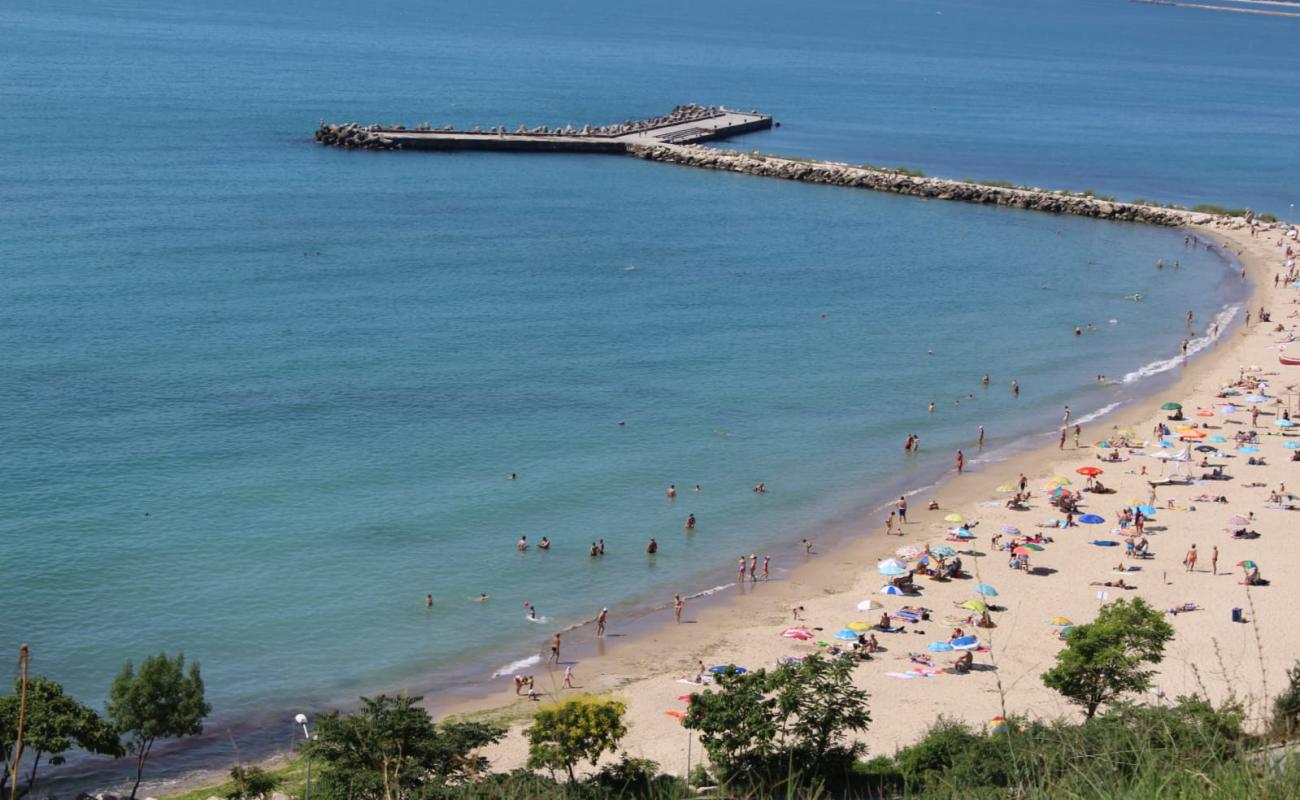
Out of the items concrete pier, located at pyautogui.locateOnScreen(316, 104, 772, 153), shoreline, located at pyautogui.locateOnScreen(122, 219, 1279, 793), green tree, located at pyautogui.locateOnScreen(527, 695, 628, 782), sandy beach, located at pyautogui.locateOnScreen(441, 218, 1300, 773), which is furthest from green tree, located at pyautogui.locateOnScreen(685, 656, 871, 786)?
concrete pier, located at pyautogui.locateOnScreen(316, 104, 772, 153)

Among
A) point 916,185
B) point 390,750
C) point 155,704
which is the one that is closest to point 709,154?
point 916,185

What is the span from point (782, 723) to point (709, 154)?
8698 centimetres

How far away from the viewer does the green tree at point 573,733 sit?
21.6 m

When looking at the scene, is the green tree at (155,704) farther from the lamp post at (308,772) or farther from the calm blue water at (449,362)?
the calm blue water at (449,362)

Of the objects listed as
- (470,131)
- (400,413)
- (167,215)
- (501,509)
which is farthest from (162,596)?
(470,131)

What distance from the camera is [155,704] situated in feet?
79.5

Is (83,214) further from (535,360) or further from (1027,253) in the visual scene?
(1027,253)

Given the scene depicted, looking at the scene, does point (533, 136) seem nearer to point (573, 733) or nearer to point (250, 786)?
Result: point (250, 786)

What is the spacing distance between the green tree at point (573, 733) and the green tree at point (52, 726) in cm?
760

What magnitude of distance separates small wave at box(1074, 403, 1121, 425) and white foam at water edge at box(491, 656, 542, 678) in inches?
1068

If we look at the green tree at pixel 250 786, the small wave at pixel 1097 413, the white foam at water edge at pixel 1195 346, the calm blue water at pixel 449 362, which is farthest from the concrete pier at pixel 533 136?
the green tree at pixel 250 786

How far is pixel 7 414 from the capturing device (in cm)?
4394

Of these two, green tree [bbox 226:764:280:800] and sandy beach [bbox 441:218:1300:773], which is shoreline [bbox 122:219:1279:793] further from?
green tree [bbox 226:764:280:800]

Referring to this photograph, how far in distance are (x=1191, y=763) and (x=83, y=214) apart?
244 feet
